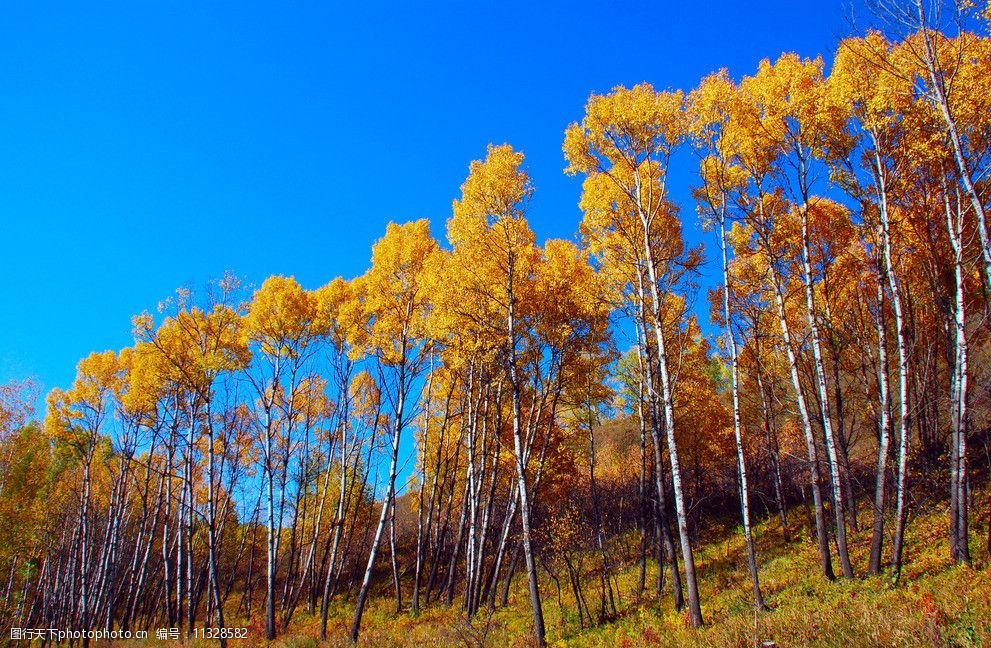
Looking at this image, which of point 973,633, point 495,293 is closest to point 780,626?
point 973,633

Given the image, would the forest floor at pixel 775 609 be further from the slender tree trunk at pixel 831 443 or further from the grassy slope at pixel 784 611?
the slender tree trunk at pixel 831 443

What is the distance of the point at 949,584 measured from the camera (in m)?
6.36

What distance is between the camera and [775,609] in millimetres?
7457

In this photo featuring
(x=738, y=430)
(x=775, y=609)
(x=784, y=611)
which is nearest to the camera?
(x=784, y=611)

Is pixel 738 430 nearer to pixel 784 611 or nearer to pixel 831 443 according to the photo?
pixel 831 443

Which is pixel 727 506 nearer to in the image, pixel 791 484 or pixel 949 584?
pixel 791 484

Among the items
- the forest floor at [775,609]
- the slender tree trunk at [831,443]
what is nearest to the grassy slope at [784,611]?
the forest floor at [775,609]

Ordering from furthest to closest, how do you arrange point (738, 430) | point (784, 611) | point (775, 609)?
point (738, 430) < point (775, 609) < point (784, 611)

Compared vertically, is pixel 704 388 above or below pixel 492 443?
above

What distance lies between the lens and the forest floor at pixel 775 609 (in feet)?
15.8

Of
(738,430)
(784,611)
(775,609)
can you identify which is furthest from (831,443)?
(784,611)

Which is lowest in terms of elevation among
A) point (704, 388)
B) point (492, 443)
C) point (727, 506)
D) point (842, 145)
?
point (727, 506)

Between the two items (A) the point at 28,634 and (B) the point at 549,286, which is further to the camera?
(A) the point at 28,634

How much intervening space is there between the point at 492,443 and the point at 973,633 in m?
12.0
